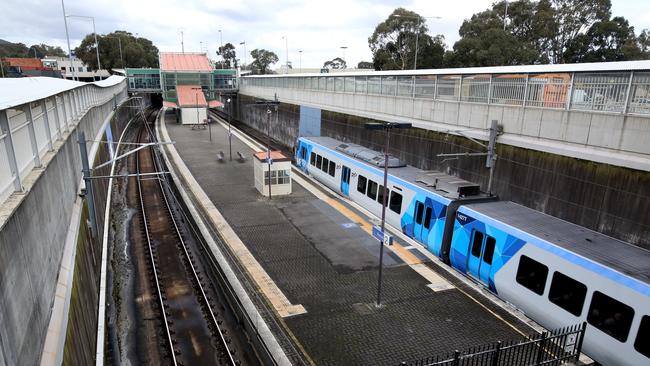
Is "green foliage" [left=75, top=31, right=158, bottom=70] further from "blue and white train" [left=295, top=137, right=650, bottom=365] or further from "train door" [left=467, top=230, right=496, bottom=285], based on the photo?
"train door" [left=467, top=230, right=496, bottom=285]

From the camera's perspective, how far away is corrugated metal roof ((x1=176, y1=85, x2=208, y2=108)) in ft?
173

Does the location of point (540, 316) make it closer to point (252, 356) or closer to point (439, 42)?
point (252, 356)

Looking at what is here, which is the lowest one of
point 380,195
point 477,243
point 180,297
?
point 180,297

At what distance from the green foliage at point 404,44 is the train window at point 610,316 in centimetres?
4943

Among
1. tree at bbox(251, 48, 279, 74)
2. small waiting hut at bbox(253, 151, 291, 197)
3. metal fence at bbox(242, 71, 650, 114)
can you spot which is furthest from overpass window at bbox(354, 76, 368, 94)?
tree at bbox(251, 48, 279, 74)

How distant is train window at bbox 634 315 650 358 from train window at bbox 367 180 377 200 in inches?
425

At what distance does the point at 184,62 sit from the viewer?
→ 62875 millimetres

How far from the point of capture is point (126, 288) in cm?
1428

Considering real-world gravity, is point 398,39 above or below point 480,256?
above

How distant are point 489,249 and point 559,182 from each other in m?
4.40

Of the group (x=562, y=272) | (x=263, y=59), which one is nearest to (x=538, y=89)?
(x=562, y=272)

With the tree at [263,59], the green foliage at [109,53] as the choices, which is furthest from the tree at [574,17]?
the tree at [263,59]

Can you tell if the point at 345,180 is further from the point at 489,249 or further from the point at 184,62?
the point at 184,62

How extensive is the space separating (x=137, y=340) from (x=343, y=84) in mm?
23144
